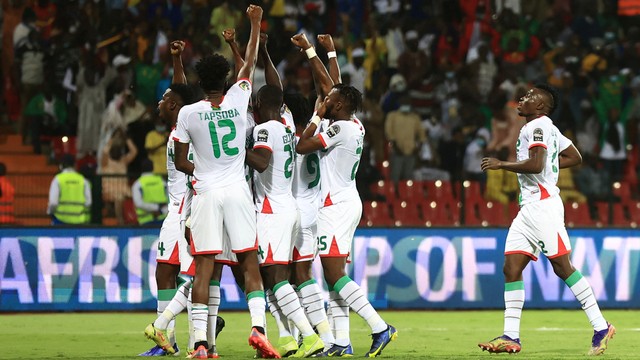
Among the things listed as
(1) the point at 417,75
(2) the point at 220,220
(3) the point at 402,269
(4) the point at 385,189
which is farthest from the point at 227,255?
(1) the point at 417,75

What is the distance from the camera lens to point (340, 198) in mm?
11578

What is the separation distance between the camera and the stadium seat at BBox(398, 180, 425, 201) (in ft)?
61.4

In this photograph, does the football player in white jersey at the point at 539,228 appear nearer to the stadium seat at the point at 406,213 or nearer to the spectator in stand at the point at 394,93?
the stadium seat at the point at 406,213

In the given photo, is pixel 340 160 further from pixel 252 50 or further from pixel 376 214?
pixel 376 214

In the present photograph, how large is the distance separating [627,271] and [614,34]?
26.9 ft

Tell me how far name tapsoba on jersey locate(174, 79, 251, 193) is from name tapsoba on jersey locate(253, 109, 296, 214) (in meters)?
0.52

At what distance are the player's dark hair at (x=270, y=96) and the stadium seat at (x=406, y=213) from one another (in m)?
7.24

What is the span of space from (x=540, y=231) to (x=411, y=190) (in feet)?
22.5

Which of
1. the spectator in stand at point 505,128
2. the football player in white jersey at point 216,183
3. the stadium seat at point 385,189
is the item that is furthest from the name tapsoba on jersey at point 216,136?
the spectator in stand at point 505,128

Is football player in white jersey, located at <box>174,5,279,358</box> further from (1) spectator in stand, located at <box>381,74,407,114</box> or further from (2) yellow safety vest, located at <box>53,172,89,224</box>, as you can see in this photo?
(1) spectator in stand, located at <box>381,74,407,114</box>

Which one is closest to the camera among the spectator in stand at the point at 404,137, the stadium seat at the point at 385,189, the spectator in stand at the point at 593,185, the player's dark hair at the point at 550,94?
the player's dark hair at the point at 550,94

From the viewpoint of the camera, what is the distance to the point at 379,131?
22250 millimetres

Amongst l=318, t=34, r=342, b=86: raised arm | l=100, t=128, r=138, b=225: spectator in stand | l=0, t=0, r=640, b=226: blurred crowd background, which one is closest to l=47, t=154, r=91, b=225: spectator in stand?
l=100, t=128, r=138, b=225: spectator in stand

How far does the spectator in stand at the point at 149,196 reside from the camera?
1775 centimetres
